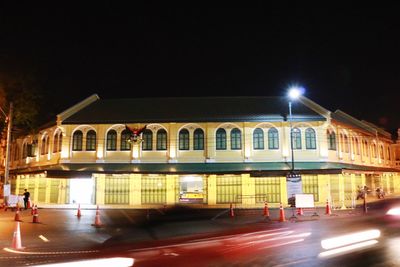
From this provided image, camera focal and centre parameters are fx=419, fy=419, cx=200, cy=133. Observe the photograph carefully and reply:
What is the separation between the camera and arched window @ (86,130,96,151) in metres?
36.7

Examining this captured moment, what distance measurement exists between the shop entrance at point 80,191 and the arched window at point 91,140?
9.22 feet

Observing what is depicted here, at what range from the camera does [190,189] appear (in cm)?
3612

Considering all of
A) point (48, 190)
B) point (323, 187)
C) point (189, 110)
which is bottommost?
point (48, 190)

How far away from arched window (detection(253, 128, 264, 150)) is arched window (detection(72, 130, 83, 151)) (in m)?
15.2

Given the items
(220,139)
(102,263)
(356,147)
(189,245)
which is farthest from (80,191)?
(102,263)

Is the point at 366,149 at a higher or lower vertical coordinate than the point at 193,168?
higher

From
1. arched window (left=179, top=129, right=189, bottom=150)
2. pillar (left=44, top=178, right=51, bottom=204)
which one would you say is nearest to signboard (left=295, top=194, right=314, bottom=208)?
arched window (left=179, top=129, right=189, bottom=150)

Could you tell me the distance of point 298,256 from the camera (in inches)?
429

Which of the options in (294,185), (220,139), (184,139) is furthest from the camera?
(184,139)

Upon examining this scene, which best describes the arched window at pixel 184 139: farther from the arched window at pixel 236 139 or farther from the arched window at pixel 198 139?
the arched window at pixel 236 139

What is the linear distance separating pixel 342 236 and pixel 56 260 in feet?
30.2

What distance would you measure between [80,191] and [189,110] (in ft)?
39.0

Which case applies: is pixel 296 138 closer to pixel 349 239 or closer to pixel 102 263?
pixel 349 239

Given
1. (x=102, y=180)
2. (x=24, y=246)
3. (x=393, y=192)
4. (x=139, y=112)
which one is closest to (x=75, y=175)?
(x=102, y=180)
